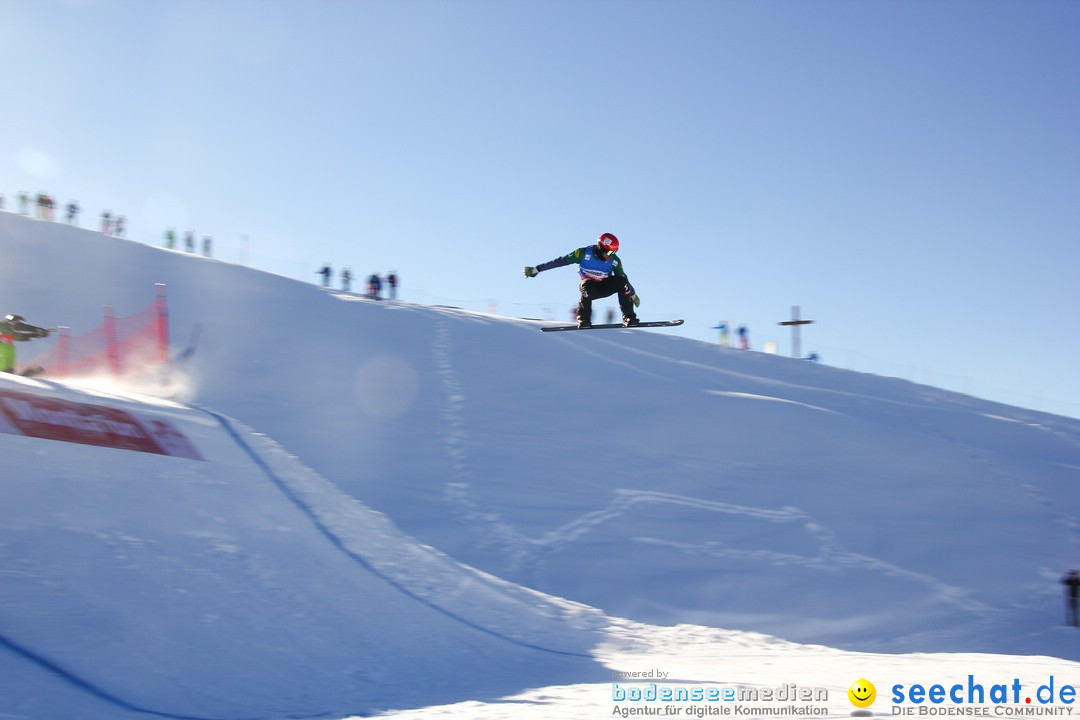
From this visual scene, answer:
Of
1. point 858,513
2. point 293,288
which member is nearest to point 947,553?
point 858,513

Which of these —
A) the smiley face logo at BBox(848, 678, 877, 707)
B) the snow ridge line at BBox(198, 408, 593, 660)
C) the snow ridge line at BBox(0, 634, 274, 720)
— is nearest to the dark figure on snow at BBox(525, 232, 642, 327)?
the snow ridge line at BBox(198, 408, 593, 660)

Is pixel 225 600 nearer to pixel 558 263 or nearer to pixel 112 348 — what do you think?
pixel 558 263

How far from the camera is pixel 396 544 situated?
38.4 ft

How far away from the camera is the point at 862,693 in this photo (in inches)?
282

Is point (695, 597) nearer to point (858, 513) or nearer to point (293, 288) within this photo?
point (858, 513)

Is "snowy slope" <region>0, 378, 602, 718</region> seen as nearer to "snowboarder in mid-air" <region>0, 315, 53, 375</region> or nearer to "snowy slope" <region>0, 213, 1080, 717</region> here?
"snowy slope" <region>0, 213, 1080, 717</region>

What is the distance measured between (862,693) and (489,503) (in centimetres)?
865

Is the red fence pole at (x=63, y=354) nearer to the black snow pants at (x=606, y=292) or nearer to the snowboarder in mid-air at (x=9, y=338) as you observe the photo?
the snowboarder in mid-air at (x=9, y=338)

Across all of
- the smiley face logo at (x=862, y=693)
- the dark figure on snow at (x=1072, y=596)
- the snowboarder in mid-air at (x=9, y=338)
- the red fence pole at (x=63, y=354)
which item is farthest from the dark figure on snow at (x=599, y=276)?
the red fence pole at (x=63, y=354)

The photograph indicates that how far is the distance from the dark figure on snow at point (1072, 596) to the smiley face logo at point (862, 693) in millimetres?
7432

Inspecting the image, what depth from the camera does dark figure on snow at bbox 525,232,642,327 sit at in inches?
365

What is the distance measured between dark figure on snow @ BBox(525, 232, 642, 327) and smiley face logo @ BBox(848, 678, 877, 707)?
14.3ft

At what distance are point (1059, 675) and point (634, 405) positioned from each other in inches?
535

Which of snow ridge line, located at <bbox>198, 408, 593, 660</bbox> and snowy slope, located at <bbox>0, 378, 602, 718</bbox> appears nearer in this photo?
snowy slope, located at <bbox>0, 378, 602, 718</bbox>
